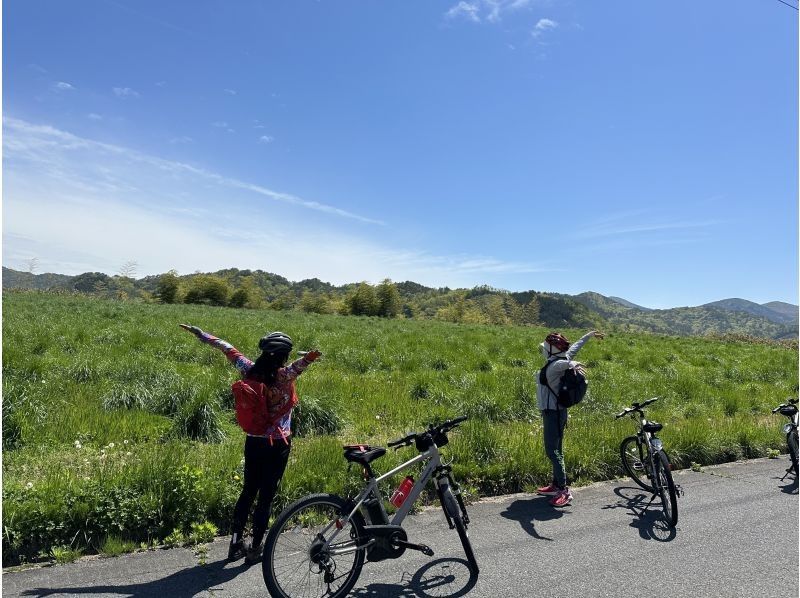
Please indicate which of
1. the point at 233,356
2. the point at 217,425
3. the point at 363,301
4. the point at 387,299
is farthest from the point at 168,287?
the point at 233,356

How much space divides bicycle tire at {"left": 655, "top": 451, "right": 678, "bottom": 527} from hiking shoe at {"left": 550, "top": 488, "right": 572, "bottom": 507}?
0.95 meters

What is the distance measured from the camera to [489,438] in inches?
260

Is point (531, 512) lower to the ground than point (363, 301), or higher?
lower

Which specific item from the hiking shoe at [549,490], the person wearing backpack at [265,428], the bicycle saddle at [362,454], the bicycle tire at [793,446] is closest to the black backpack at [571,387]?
the hiking shoe at [549,490]

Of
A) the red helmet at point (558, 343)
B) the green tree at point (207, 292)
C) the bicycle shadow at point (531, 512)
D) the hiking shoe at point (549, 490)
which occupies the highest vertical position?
the green tree at point (207, 292)

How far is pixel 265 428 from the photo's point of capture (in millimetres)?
3838

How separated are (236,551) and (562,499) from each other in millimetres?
3586

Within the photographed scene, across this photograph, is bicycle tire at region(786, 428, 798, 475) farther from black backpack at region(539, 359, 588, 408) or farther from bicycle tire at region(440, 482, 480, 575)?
bicycle tire at region(440, 482, 480, 575)

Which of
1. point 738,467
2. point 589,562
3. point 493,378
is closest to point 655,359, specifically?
point 493,378

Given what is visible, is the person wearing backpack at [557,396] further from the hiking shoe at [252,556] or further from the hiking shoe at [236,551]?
the hiking shoe at [236,551]

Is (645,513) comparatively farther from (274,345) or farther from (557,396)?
(274,345)

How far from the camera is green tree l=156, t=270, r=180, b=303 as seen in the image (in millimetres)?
84625

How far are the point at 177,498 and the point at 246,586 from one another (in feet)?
4.59

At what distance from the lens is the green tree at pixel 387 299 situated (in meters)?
83.7
